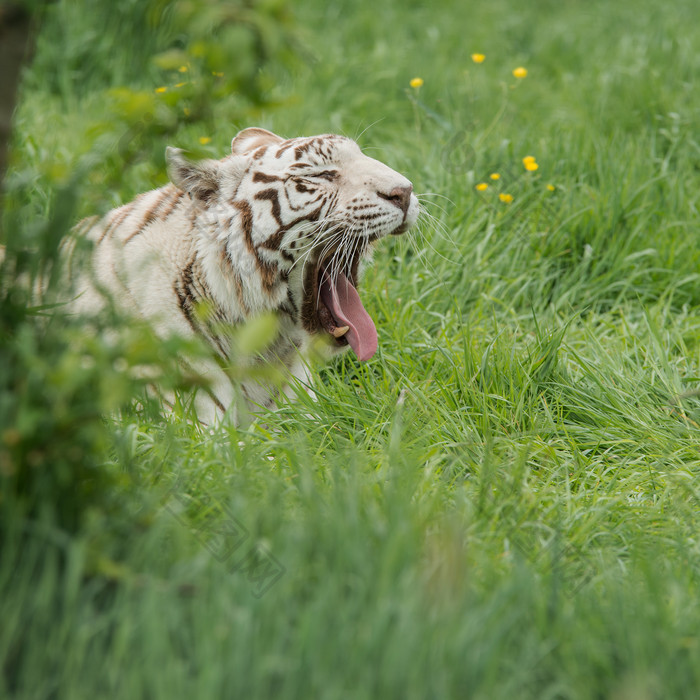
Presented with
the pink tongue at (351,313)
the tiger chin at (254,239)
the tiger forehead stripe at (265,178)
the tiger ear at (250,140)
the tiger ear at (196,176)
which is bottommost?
the pink tongue at (351,313)

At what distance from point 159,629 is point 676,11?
8619 mm

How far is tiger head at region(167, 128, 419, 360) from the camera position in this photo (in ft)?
11.0

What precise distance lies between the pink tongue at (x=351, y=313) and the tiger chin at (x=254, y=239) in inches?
0.7

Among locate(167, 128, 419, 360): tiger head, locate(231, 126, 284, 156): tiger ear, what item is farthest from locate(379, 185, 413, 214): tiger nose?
locate(231, 126, 284, 156): tiger ear

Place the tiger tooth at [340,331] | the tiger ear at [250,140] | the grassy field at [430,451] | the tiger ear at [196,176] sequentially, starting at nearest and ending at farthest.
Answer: the grassy field at [430,451]
the tiger ear at [196,176]
the tiger tooth at [340,331]
the tiger ear at [250,140]

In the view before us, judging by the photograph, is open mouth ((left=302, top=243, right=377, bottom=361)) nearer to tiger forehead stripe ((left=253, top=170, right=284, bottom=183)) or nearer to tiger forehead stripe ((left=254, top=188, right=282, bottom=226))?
tiger forehead stripe ((left=254, top=188, right=282, bottom=226))

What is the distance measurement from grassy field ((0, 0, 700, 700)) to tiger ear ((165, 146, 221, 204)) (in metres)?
0.32

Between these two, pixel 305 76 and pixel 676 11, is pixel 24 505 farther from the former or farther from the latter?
pixel 676 11

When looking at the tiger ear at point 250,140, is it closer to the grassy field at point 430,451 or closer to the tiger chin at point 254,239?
the tiger chin at point 254,239

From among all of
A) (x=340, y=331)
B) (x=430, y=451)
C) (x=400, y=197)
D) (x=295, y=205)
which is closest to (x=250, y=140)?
(x=295, y=205)

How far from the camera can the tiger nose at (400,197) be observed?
11.0ft

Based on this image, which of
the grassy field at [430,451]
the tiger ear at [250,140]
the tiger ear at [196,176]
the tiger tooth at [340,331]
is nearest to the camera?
the grassy field at [430,451]

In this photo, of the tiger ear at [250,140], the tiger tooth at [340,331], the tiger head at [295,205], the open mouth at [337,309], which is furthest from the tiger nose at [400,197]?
the tiger ear at [250,140]

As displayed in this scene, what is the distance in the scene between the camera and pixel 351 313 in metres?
3.66
